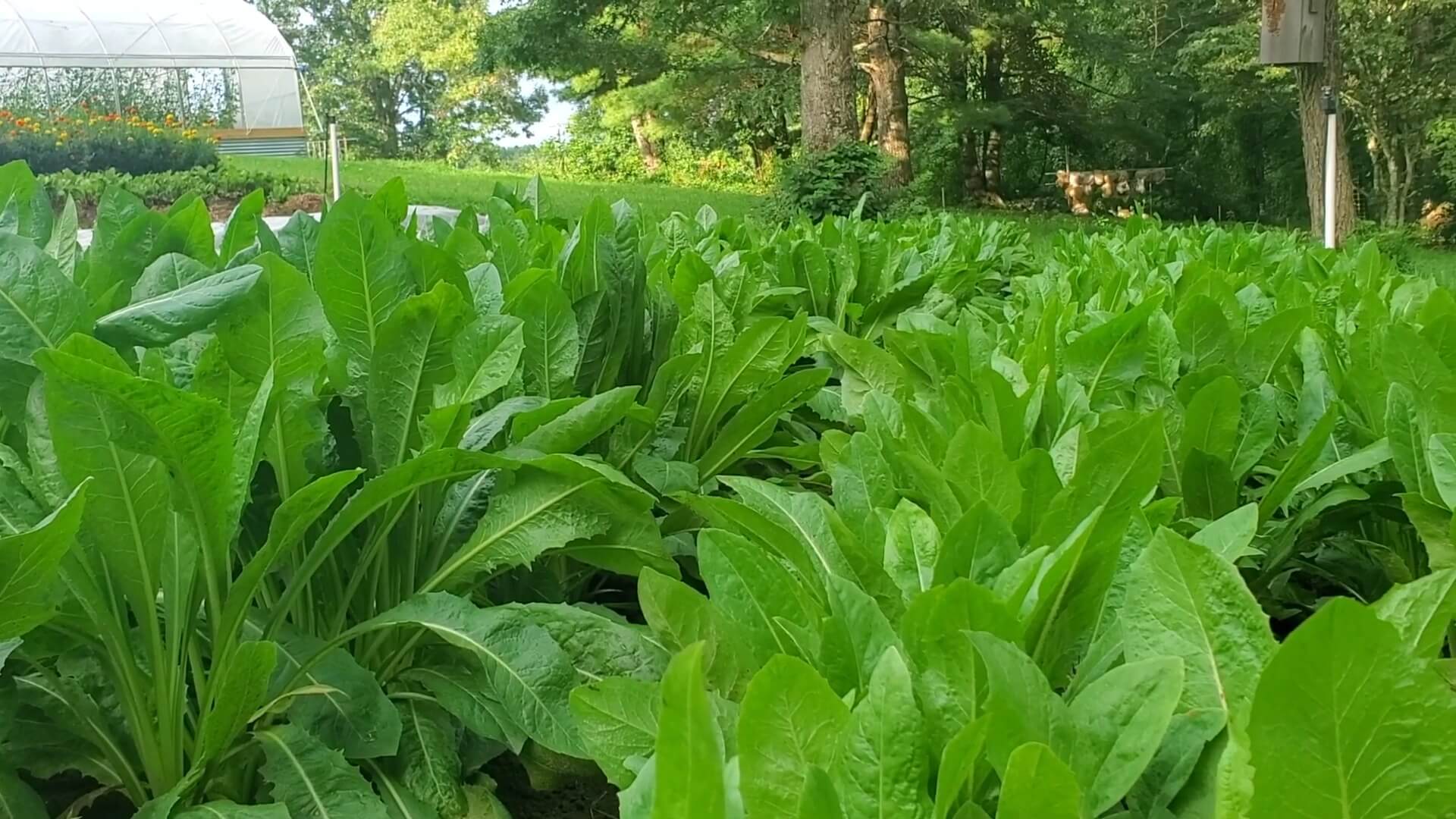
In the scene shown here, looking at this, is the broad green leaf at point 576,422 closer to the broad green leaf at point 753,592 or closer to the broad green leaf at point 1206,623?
the broad green leaf at point 753,592

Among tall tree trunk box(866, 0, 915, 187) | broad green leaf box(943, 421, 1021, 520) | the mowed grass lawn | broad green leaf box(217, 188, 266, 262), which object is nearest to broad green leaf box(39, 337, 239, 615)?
broad green leaf box(943, 421, 1021, 520)

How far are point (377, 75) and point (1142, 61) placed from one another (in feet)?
109

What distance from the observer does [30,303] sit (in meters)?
1.29

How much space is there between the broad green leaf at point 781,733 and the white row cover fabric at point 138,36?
2678cm

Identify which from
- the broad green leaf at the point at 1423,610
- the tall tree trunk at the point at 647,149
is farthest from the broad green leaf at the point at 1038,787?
the tall tree trunk at the point at 647,149

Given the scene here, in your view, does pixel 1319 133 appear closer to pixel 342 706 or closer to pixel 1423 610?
pixel 1423 610

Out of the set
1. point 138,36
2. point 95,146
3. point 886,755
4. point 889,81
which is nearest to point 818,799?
point 886,755

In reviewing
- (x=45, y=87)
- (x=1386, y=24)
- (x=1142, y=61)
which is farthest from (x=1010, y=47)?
(x=45, y=87)

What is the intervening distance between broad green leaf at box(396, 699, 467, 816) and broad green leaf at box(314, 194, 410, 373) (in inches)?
19.7

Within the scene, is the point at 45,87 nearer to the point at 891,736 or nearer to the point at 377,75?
the point at 377,75

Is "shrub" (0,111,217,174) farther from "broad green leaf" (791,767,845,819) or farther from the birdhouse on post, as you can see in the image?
"broad green leaf" (791,767,845,819)

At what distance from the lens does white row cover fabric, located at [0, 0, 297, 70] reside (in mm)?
22641

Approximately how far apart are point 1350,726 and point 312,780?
1.03 m

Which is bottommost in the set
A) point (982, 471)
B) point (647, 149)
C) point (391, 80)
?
point (982, 471)
